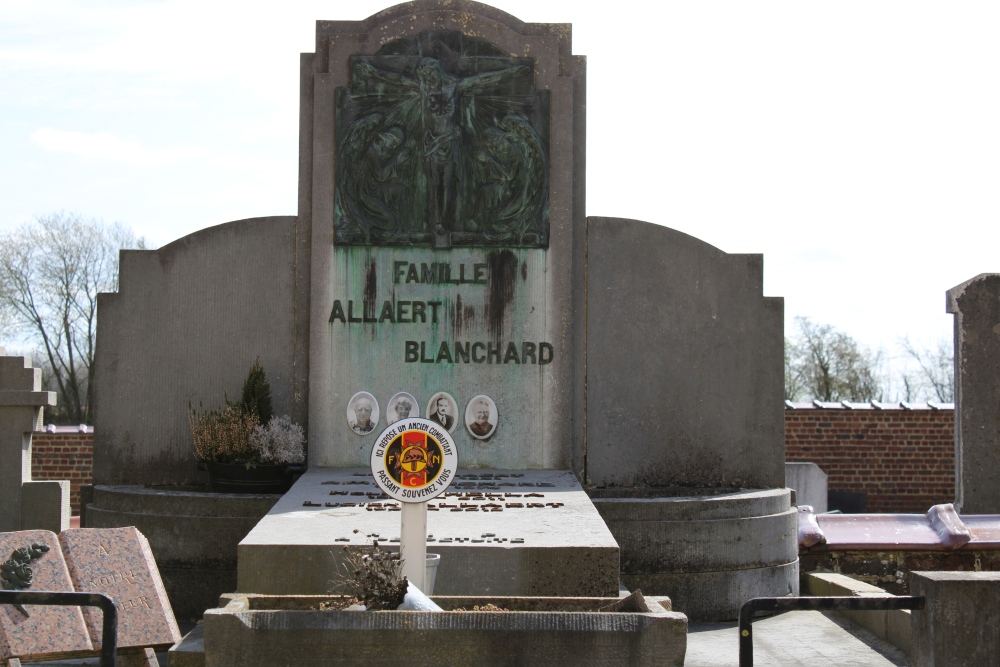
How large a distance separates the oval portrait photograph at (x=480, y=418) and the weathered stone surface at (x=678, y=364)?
0.97 m

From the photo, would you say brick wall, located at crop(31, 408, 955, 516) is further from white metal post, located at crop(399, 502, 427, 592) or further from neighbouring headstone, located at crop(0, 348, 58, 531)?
white metal post, located at crop(399, 502, 427, 592)

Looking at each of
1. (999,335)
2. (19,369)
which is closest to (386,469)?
(19,369)

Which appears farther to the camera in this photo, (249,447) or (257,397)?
(257,397)

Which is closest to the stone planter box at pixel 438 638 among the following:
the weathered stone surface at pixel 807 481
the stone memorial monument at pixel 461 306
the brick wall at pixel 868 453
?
the stone memorial monument at pixel 461 306

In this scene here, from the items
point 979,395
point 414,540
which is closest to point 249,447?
point 414,540

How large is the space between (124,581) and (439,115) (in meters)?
5.10

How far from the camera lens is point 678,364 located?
432 inches

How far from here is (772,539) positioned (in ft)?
33.4

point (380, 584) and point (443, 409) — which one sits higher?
point (443, 409)

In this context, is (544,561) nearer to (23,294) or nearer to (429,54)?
(429,54)

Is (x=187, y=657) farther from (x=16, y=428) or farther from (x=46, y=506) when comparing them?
(x=16, y=428)

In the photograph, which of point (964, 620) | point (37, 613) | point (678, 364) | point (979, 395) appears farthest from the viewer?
point (979, 395)

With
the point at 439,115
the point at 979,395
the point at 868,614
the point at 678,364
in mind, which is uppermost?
the point at 439,115

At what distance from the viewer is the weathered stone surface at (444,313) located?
10.5 meters
